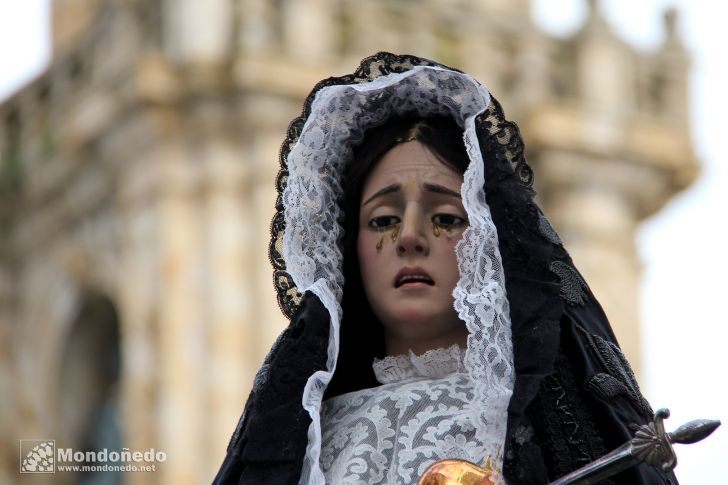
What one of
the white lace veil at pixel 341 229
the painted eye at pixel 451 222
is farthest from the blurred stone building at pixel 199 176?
the painted eye at pixel 451 222

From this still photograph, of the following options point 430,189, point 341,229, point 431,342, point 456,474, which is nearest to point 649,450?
point 456,474

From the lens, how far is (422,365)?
5152 mm

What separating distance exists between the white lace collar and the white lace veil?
16cm

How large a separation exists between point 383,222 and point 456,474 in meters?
0.82

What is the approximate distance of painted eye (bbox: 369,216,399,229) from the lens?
5.24m

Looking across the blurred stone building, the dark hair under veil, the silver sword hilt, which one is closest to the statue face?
the dark hair under veil

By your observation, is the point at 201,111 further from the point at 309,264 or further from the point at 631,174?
the point at 309,264

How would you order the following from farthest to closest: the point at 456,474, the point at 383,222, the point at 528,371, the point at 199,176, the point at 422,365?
the point at 199,176, the point at 383,222, the point at 422,365, the point at 528,371, the point at 456,474

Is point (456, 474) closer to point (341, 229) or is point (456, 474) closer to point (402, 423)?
point (402, 423)

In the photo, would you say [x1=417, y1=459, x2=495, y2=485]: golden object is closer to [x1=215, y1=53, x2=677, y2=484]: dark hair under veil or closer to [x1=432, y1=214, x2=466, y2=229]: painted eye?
[x1=215, y1=53, x2=677, y2=484]: dark hair under veil

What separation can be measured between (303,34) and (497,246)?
9258 millimetres

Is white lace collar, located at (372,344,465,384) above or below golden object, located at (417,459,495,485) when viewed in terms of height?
above

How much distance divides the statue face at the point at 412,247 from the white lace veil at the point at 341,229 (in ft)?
0.30

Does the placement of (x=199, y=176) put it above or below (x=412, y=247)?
above
